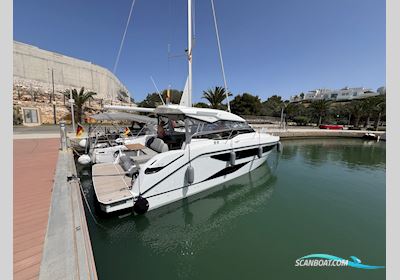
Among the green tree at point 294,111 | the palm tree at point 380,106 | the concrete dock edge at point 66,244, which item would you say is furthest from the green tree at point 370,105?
the concrete dock edge at point 66,244

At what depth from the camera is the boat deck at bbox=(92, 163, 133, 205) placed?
410cm

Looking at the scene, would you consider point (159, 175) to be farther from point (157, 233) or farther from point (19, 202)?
point (19, 202)

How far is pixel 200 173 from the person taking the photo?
5.64 m

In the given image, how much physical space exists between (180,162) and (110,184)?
6.03 feet

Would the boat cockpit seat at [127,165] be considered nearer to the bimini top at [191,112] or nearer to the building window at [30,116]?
the bimini top at [191,112]

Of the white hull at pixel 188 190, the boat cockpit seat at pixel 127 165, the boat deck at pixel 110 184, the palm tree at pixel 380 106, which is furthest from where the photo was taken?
the palm tree at pixel 380 106

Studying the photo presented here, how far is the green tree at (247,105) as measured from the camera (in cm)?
4569

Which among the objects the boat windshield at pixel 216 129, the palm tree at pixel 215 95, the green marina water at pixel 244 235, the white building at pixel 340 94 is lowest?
the green marina water at pixel 244 235

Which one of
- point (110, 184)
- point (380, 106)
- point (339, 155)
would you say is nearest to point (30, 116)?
point (110, 184)

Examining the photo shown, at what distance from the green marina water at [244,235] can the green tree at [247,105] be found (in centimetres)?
4009

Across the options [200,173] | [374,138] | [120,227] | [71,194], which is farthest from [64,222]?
[374,138]

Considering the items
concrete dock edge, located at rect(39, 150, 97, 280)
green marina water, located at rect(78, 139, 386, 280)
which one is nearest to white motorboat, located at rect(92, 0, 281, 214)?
green marina water, located at rect(78, 139, 386, 280)

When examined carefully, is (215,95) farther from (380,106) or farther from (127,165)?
(380,106)

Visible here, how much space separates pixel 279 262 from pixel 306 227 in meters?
1.56
